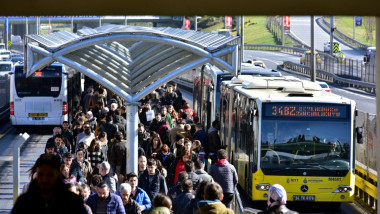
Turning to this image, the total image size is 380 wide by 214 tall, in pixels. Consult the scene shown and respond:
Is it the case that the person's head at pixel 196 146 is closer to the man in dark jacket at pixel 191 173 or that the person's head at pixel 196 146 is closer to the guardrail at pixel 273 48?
the man in dark jacket at pixel 191 173

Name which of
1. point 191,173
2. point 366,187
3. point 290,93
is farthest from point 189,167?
point 366,187

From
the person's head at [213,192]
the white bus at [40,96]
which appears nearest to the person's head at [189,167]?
the person's head at [213,192]

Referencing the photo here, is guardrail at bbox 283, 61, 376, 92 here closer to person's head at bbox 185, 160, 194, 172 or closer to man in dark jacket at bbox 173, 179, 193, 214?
person's head at bbox 185, 160, 194, 172

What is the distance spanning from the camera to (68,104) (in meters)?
30.5

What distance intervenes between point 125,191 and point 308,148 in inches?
265

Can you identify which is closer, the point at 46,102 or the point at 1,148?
the point at 1,148

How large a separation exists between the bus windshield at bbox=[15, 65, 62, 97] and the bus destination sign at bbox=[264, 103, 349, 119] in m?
14.6

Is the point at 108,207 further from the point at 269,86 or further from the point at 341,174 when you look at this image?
the point at 269,86

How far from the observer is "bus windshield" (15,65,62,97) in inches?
1137

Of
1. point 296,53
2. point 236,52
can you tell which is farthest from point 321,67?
point 236,52

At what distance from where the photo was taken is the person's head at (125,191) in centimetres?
1005

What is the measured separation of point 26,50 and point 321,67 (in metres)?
53.8

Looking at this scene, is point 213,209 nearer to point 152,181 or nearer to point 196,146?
point 152,181

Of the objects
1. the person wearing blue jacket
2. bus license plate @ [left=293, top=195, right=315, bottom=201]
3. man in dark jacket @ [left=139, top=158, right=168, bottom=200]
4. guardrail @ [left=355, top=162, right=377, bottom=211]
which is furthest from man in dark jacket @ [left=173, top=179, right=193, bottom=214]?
guardrail @ [left=355, top=162, right=377, bottom=211]
